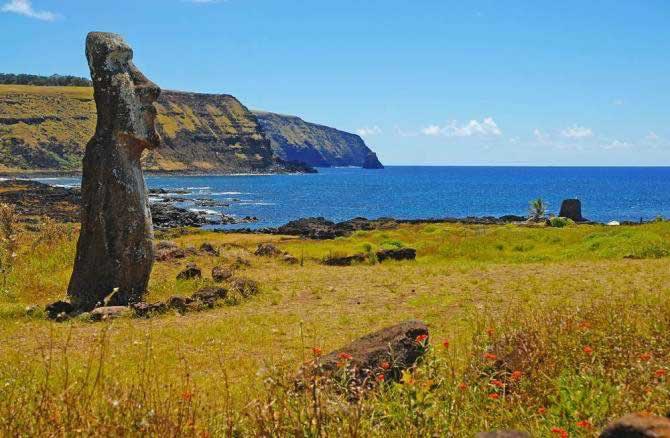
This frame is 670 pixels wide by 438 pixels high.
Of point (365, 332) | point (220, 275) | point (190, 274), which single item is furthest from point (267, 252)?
point (365, 332)

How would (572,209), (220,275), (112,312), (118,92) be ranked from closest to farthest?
(112,312), (118,92), (220,275), (572,209)

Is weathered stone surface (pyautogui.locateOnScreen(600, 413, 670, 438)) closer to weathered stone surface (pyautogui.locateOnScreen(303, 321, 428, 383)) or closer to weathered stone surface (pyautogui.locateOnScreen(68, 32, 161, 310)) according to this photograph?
weathered stone surface (pyautogui.locateOnScreen(303, 321, 428, 383))

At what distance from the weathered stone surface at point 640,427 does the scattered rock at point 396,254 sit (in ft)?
66.5

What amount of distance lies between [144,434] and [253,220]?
72.8 m

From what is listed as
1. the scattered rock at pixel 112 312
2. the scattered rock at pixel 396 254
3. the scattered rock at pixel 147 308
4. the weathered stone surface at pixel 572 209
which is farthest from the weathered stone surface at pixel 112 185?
the weathered stone surface at pixel 572 209

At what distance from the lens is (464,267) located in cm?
2109

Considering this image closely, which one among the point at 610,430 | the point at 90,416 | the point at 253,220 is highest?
the point at 610,430

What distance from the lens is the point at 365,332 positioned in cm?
1291

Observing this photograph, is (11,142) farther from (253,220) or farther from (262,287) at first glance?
(262,287)

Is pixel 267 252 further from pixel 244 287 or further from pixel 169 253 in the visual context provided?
pixel 244 287

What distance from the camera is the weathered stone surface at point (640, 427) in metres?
4.08

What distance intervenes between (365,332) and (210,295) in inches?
192

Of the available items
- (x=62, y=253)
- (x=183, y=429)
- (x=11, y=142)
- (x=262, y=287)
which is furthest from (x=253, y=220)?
(x=11, y=142)

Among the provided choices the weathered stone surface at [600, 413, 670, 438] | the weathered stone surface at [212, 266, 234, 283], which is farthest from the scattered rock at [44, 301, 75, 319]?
the weathered stone surface at [600, 413, 670, 438]
